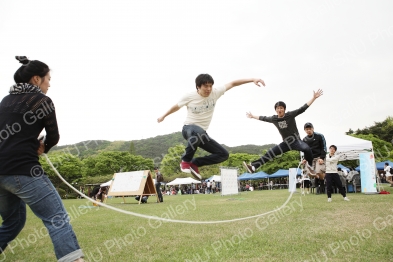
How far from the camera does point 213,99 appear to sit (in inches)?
196

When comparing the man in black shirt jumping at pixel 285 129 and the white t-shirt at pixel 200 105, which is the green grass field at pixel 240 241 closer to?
the man in black shirt jumping at pixel 285 129

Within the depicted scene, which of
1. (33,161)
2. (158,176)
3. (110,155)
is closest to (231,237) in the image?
(33,161)

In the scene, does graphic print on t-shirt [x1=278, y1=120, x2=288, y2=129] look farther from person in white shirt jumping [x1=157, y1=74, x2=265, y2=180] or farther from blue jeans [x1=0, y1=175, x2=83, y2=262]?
blue jeans [x1=0, y1=175, x2=83, y2=262]

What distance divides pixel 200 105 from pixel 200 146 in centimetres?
71

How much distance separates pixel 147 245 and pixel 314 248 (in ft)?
10.3

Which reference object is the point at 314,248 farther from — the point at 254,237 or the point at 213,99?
the point at 213,99

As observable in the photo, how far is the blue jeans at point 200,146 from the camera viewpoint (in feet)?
15.9

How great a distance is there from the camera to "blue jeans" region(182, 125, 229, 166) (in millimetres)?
4836

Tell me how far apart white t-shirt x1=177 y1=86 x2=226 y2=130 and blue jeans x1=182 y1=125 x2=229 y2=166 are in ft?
0.47

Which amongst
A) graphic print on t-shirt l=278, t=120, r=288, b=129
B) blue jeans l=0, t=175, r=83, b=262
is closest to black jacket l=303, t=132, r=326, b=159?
graphic print on t-shirt l=278, t=120, r=288, b=129

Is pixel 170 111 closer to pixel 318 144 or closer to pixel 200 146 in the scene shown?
pixel 200 146

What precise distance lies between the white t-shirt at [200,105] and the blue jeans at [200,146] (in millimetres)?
144

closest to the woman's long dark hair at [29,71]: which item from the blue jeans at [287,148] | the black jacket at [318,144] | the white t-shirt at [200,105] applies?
the white t-shirt at [200,105]

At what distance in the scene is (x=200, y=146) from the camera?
5078mm
